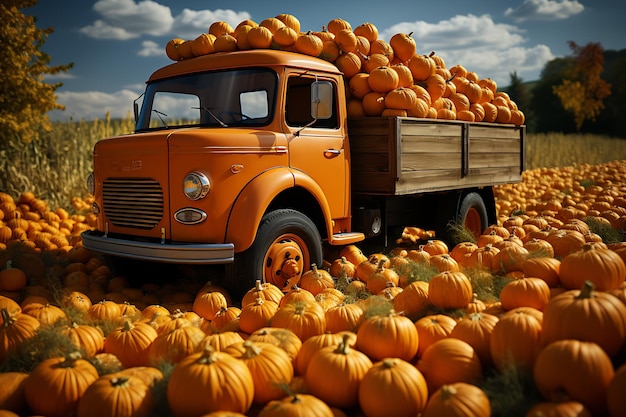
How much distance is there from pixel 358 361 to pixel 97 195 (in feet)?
13.4

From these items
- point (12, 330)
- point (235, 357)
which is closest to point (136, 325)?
point (12, 330)

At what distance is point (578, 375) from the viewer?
2.15 m

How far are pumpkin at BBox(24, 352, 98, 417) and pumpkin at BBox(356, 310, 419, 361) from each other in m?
1.40

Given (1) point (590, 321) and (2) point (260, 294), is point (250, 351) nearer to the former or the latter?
(2) point (260, 294)

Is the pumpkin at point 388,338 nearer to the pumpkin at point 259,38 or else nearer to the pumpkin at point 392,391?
the pumpkin at point 392,391

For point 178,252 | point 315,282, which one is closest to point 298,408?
point 315,282

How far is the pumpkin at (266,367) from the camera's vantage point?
2.55m

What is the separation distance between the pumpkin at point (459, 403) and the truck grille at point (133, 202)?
3.53 m

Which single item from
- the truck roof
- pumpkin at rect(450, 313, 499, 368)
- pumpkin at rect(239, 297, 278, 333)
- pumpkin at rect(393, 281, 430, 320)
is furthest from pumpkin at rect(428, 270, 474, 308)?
the truck roof

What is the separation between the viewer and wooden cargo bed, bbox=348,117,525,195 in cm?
628

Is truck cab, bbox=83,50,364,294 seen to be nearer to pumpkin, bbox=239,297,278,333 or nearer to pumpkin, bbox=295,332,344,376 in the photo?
pumpkin, bbox=239,297,278,333

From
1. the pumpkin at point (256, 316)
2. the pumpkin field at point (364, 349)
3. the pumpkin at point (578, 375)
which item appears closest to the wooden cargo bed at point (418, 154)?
the pumpkin field at point (364, 349)

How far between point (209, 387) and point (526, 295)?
186cm

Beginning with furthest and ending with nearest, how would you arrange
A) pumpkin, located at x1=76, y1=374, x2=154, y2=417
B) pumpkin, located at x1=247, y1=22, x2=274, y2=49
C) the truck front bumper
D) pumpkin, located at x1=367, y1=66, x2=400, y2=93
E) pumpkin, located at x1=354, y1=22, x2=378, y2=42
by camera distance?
pumpkin, located at x1=354, y1=22, x2=378, y2=42
pumpkin, located at x1=367, y1=66, x2=400, y2=93
pumpkin, located at x1=247, y1=22, x2=274, y2=49
the truck front bumper
pumpkin, located at x1=76, y1=374, x2=154, y2=417
